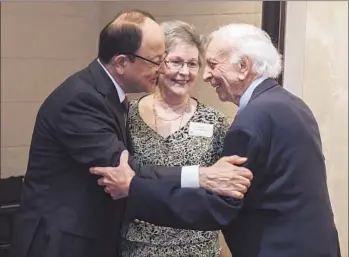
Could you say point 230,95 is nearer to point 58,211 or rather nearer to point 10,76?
point 58,211

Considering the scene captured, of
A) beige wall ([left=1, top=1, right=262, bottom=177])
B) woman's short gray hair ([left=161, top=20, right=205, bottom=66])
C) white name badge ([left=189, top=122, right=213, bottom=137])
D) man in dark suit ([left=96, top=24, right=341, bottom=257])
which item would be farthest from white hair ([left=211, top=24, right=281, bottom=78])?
beige wall ([left=1, top=1, right=262, bottom=177])

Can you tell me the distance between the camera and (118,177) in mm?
1635

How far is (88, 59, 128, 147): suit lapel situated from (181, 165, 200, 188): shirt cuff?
241 millimetres

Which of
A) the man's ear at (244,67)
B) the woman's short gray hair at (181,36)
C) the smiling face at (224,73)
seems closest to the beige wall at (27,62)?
the woman's short gray hair at (181,36)

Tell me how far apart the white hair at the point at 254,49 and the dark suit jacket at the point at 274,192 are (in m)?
0.05

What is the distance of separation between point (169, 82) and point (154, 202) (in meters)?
0.47

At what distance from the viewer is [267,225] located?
158 cm

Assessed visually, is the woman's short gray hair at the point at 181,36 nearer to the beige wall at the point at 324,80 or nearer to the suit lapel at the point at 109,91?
the suit lapel at the point at 109,91

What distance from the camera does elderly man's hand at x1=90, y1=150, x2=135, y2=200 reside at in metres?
1.63

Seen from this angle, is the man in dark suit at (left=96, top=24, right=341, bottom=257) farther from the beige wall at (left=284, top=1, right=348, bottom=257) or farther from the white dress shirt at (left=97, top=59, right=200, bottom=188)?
the beige wall at (left=284, top=1, right=348, bottom=257)

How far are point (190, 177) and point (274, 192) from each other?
9.0 inches

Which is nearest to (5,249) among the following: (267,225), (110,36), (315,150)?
(110,36)

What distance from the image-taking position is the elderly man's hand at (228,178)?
5.02 feet

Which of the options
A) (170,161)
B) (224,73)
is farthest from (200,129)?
(224,73)
